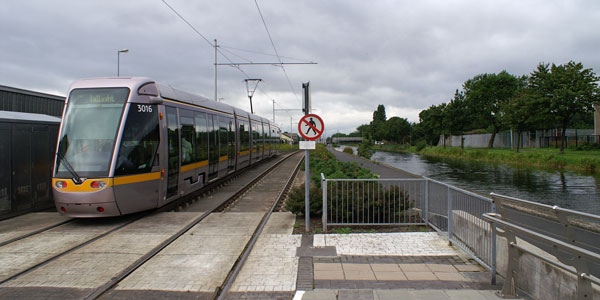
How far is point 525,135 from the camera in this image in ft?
187

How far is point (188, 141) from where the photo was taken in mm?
10258

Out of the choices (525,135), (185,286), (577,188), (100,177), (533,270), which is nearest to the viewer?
(533,270)

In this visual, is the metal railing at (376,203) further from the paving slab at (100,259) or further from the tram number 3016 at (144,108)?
the tram number 3016 at (144,108)

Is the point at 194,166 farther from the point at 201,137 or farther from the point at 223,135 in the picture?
the point at 223,135

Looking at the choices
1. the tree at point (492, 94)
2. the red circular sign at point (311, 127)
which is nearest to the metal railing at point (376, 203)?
the red circular sign at point (311, 127)

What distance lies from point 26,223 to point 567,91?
41422mm

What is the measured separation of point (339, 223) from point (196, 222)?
3152 millimetres

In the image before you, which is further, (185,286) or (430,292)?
(185,286)

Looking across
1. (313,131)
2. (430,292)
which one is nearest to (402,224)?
(313,131)

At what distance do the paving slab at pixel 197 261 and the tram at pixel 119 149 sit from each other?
159 cm

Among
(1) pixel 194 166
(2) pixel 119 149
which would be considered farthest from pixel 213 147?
(2) pixel 119 149

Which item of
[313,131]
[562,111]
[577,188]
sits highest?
[562,111]

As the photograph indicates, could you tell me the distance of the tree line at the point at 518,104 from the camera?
35125 millimetres

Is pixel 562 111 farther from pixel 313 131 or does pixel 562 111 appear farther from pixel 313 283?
pixel 313 283
